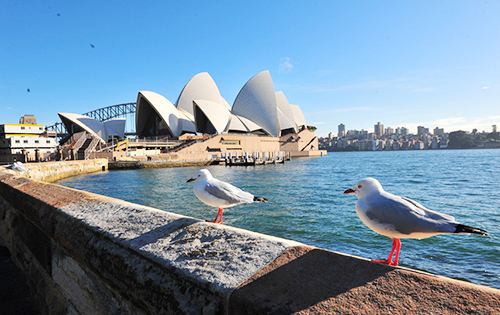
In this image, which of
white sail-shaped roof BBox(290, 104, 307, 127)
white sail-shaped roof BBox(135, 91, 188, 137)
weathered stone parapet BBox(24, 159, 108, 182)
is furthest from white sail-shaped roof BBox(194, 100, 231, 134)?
white sail-shaped roof BBox(290, 104, 307, 127)

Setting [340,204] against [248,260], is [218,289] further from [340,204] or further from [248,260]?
[340,204]

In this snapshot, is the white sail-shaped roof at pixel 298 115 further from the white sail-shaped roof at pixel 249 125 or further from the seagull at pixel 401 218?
the seagull at pixel 401 218

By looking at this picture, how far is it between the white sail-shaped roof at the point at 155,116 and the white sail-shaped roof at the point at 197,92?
11.2 feet

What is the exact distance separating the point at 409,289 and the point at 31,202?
297 centimetres

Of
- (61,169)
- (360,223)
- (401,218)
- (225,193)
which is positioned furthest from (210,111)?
(401,218)

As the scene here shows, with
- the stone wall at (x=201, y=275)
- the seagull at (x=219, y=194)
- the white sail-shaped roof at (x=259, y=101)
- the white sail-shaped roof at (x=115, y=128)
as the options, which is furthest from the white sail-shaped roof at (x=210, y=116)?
the stone wall at (x=201, y=275)

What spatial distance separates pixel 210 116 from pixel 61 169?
35.3 metres

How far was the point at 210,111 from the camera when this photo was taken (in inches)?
2298

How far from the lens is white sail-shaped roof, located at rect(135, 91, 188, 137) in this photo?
55.2 m

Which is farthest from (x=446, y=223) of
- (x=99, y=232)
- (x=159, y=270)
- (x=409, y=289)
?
(x=99, y=232)

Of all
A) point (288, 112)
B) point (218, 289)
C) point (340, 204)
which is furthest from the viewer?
point (288, 112)

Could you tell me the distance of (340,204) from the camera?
495 inches

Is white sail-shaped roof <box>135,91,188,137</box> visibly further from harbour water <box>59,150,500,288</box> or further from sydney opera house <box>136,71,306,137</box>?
harbour water <box>59,150,500,288</box>

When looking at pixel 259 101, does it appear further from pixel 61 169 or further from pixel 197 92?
pixel 61 169
